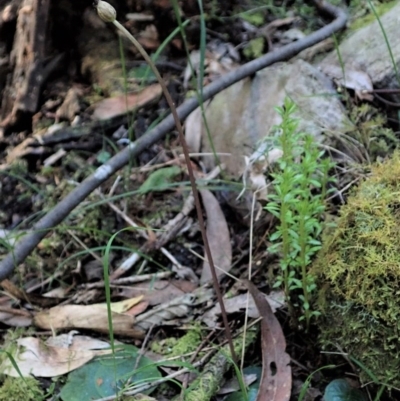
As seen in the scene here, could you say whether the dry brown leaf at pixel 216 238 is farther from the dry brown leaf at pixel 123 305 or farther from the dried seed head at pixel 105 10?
the dried seed head at pixel 105 10

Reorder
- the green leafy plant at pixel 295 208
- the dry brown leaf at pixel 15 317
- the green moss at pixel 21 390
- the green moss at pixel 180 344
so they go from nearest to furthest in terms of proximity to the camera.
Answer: the green leafy plant at pixel 295 208 < the green moss at pixel 21 390 < the green moss at pixel 180 344 < the dry brown leaf at pixel 15 317

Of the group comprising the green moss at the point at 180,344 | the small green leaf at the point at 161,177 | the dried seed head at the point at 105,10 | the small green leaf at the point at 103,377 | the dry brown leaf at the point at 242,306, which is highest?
the dried seed head at the point at 105,10

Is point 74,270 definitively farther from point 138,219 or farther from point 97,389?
point 97,389

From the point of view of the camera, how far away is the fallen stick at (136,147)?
2.01m

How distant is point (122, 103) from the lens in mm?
2875

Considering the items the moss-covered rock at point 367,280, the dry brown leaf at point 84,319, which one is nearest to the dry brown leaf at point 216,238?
the dry brown leaf at point 84,319

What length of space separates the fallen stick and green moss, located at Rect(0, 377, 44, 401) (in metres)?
0.42

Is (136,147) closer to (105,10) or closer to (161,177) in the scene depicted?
(161,177)

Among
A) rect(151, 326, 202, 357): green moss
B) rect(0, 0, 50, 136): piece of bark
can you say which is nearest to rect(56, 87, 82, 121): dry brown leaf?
rect(0, 0, 50, 136): piece of bark

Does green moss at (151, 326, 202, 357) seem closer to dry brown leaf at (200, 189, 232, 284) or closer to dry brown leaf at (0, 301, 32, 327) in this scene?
dry brown leaf at (200, 189, 232, 284)

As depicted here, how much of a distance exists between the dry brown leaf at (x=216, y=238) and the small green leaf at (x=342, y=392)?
571 millimetres

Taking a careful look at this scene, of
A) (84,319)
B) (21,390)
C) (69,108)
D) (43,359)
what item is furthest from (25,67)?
(21,390)

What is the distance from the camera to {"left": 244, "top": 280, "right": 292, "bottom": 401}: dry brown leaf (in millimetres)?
1551

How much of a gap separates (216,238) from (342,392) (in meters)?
0.83
